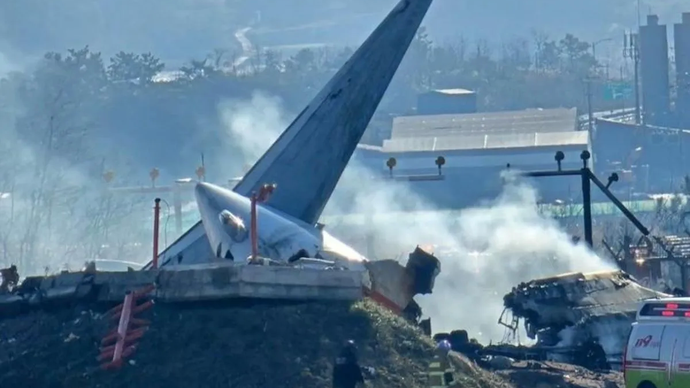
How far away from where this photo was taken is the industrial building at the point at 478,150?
10731cm

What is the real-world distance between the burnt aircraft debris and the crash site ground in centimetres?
977

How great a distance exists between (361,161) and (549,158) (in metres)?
15.3

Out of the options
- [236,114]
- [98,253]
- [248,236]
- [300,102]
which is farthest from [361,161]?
[248,236]

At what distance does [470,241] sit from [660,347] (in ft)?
162

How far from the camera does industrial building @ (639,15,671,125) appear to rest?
147 m

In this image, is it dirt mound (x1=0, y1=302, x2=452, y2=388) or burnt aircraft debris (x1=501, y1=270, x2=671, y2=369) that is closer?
dirt mound (x1=0, y1=302, x2=452, y2=388)

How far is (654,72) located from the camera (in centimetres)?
14950

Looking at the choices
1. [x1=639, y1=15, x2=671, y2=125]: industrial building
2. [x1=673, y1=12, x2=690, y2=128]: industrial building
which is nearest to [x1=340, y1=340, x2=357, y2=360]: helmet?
[x1=639, y1=15, x2=671, y2=125]: industrial building

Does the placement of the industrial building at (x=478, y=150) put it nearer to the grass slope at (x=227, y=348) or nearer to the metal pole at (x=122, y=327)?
the grass slope at (x=227, y=348)

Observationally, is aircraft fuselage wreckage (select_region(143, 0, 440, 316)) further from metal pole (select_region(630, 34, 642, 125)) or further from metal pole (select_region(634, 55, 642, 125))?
metal pole (select_region(634, 55, 642, 125))

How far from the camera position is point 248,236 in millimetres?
32594

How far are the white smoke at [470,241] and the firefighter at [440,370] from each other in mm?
23638

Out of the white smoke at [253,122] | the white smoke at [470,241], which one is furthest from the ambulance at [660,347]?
the white smoke at [253,122]

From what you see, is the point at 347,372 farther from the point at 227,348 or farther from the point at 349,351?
the point at 227,348
